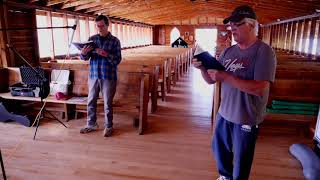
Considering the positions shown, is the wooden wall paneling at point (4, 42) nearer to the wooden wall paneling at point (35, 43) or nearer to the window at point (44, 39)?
the wooden wall paneling at point (35, 43)

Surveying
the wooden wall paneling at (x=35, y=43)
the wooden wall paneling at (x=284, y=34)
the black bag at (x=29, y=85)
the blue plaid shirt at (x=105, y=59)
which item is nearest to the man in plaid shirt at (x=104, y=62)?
the blue plaid shirt at (x=105, y=59)

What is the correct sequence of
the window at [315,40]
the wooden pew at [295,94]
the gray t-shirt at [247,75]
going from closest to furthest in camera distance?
the gray t-shirt at [247,75] < the wooden pew at [295,94] < the window at [315,40]

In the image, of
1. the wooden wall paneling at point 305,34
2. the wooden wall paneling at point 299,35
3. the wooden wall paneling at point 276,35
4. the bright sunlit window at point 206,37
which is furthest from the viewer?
the bright sunlit window at point 206,37

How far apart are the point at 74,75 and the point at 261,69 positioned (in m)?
3.34

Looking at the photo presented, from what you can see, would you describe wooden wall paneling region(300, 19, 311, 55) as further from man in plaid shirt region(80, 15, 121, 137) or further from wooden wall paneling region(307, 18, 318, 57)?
man in plaid shirt region(80, 15, 121, 137)

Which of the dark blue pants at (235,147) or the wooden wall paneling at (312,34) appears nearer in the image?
the dark blue pants at (235,147)

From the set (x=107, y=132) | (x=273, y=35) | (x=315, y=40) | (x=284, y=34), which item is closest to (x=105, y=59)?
(x=107, y=132)

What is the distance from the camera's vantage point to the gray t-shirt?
1.67m

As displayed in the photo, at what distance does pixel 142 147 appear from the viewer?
3.30 m

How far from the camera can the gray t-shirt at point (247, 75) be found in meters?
1.67

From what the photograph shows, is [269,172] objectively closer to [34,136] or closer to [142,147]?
[142,147]

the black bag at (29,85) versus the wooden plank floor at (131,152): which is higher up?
the black bag at (29,85)

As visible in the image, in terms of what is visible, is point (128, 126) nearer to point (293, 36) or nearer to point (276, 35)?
point (293, 36)

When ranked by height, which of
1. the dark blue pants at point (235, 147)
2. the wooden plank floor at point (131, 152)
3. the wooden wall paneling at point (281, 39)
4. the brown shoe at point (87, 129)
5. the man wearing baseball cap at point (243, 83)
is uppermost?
the wooden wall paneling at point (281, 39)
